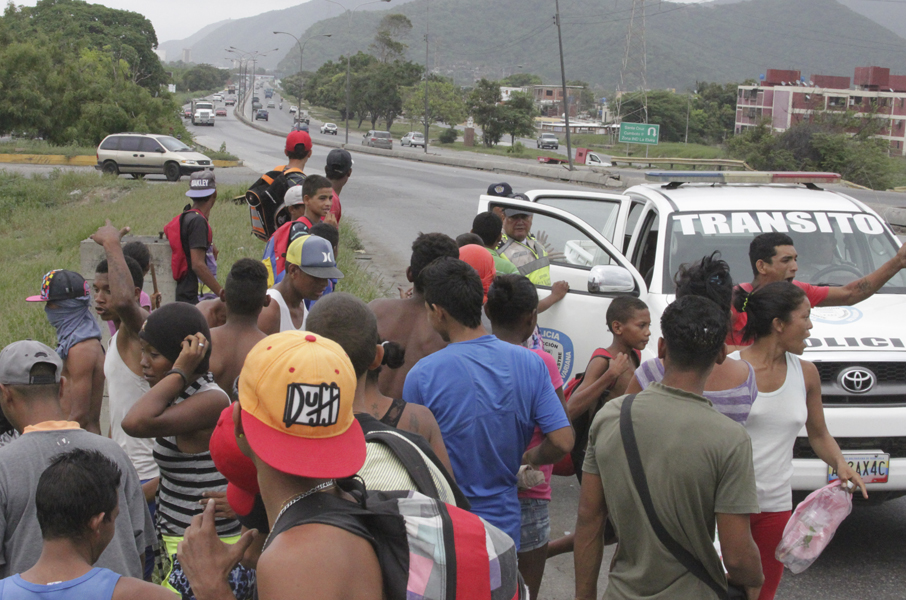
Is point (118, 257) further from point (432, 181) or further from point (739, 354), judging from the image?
point (432, 181)

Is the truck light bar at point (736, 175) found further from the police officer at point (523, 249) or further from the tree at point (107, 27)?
the tree at point (107, 27)

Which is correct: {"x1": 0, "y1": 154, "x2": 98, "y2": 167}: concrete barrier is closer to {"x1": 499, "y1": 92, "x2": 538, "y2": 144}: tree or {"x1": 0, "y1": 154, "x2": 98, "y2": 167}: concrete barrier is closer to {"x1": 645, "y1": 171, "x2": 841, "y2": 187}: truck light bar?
{"x1": 645, "y1": 171, "x2": 841, "y2": 187}: truck light bar

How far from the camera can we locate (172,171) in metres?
27.8

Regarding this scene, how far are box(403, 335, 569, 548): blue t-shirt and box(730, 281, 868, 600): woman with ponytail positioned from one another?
85cm

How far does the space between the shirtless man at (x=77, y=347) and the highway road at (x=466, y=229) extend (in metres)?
2.49

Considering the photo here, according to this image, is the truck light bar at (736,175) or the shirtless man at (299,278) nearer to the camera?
the shirtless man at (299,278)

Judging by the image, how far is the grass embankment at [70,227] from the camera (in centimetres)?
912

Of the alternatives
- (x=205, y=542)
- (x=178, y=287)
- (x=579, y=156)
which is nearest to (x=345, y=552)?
(x=205, y=542)

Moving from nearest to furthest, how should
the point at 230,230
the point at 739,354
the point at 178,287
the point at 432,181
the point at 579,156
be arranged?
the point at 739,354
the point at 178,287
the point at 230,230
the point at 432,181
the point at 579,156

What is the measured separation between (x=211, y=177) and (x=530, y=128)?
2636 inches

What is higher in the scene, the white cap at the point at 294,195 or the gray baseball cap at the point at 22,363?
the white cap at the point at 294,195

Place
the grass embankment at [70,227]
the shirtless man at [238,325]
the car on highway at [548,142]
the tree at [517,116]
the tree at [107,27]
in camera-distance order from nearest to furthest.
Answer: the shirtless man at [238,325], the grass embankment at [70,227], the tree at [517,116], the car on highway at [548,142], the tree at [107,27]

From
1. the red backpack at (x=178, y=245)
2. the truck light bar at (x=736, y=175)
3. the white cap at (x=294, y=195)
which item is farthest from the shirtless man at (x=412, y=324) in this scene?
the truck light bar at (x=736, y=175)

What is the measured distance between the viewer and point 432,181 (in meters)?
27.9
